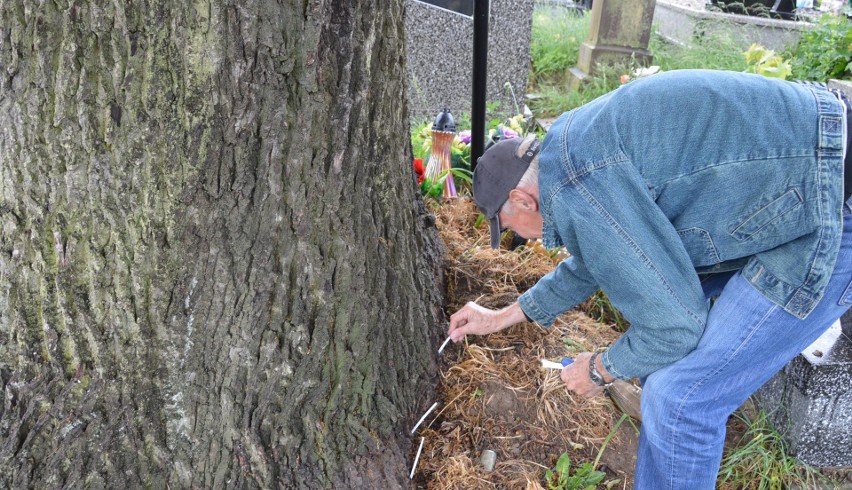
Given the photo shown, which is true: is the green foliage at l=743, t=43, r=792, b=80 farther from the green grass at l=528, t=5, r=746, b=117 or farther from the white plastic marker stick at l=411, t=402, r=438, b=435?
the white plastic marker stick at l=411, t=402, r=438, b=435

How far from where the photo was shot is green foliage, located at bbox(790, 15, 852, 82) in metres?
5.02

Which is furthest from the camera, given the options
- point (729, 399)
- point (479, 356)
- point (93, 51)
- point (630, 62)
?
point (630, 62)

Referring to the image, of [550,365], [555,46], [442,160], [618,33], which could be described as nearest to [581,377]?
[550,365]

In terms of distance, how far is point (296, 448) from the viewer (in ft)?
6.63

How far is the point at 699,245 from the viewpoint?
5.79 feet

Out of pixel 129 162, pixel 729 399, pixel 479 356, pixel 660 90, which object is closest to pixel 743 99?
pixel 660 90

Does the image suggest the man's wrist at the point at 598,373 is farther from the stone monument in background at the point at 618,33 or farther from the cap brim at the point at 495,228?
the stone monument in background at the point at 618,33

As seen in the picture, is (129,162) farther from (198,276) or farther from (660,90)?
(660,90)

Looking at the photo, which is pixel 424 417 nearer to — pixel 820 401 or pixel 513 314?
pixel 513 314

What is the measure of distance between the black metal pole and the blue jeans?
4.89 feet

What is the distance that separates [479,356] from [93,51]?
1545 mm

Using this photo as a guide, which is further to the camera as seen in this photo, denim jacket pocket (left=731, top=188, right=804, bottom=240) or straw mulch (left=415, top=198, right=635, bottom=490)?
straw mulch (left=415, top=198, right=635, bottom=490)

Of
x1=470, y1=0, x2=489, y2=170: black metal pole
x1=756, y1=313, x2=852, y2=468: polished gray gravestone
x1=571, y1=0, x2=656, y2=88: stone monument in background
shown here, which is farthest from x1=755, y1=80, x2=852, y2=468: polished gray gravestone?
x1=571, y1=0, x2=656, y2=88: stone monument in background

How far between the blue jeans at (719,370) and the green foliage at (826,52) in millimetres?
3617
